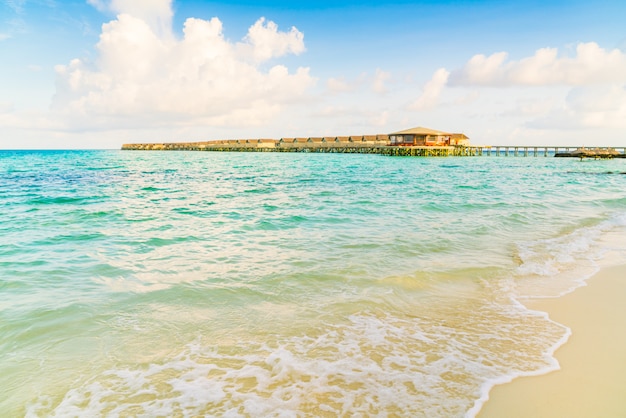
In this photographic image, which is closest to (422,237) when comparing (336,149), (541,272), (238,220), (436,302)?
(541,272)

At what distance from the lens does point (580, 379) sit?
3590 millimetres

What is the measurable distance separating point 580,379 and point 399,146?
73.6 m

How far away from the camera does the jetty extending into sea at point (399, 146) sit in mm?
71625

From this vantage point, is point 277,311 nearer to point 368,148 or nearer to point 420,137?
point 420,137

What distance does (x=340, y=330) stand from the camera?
185 inches

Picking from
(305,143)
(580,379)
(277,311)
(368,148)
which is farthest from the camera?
(305,143)

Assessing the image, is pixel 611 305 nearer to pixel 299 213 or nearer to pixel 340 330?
pixel 340 330

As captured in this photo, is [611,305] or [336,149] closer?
[611,305]

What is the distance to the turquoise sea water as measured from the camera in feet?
11.4

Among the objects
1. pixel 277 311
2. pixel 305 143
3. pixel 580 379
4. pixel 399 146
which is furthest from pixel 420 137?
pixel 580 379

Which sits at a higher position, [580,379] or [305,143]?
[305,143]

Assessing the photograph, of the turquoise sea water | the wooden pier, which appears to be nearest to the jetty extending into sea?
the wooden pier

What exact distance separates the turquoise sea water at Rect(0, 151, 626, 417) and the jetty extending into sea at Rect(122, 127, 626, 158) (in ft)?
203

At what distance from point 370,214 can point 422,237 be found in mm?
3522
